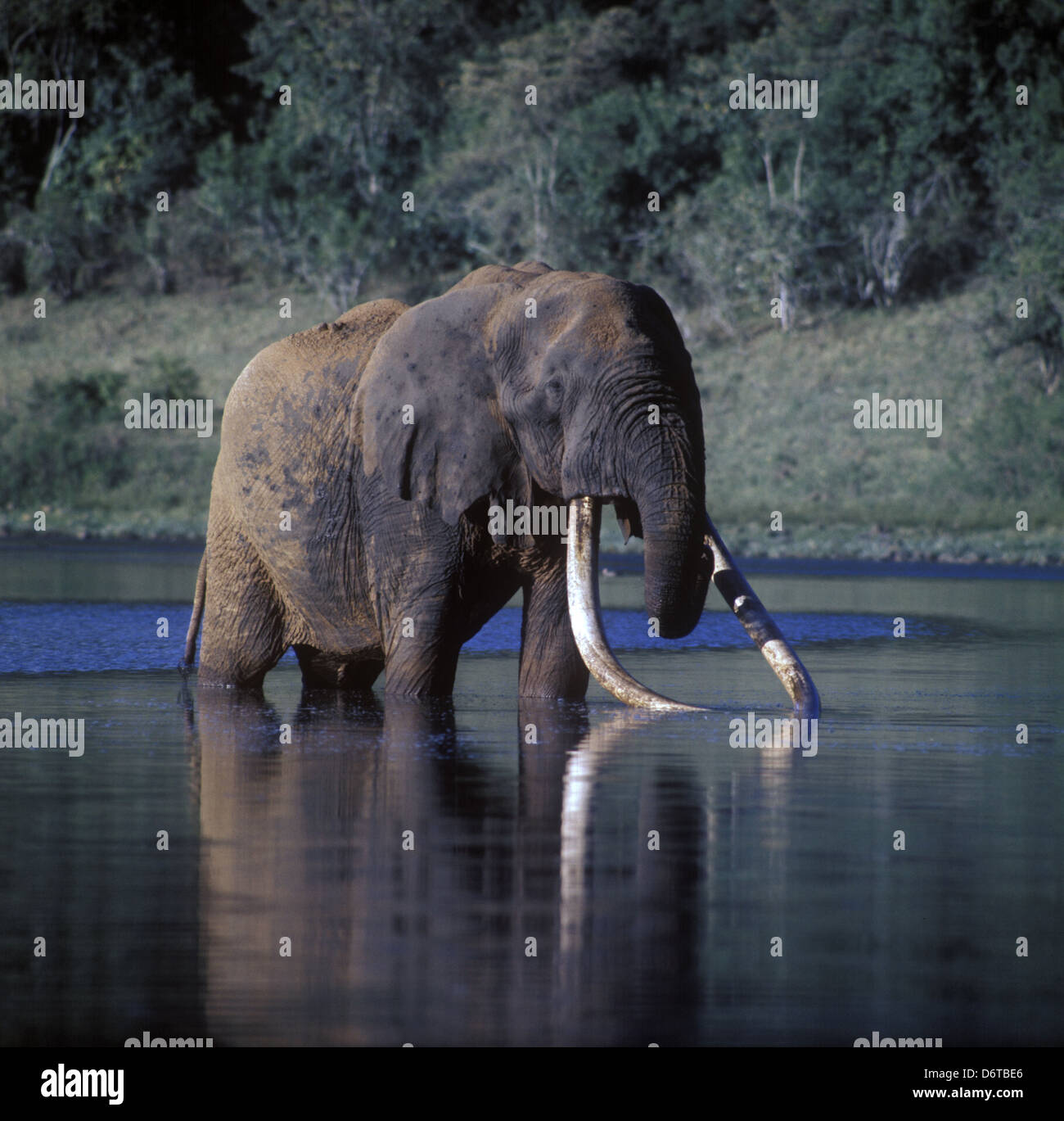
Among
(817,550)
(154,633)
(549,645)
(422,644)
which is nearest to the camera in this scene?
(422,644)

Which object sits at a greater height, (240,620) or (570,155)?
(570,155)

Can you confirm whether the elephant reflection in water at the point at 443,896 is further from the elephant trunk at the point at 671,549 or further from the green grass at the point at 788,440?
the green grass at the point at 788,440

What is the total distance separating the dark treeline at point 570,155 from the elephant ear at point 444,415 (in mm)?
33335

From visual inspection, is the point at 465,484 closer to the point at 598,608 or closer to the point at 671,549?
the point at 598,608

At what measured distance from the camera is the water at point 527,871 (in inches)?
223

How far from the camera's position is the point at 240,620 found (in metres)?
13.1

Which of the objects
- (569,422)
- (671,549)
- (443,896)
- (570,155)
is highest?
(570,155)

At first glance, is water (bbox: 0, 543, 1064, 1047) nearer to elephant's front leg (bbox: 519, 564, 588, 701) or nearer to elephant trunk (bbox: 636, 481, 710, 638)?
elephant's front leg (bbox: 519, 564, 588, 701)

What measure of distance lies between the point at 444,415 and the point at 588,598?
1302 millimetres

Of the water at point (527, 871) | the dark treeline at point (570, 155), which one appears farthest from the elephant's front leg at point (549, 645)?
the dark treeline at point (570, 155)

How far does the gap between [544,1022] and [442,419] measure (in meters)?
6.29

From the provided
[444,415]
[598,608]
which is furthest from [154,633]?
[598,608]

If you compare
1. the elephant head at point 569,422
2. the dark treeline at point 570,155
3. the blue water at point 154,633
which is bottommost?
the blue water at point 154,633

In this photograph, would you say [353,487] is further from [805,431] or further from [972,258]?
[972,258]
